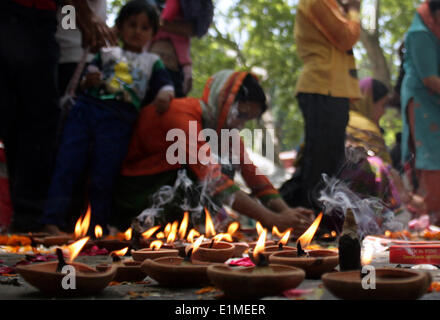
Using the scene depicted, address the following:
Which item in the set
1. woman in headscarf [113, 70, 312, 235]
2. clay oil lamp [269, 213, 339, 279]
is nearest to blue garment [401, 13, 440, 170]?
woman in headscarf [113, 70, 312, 235]

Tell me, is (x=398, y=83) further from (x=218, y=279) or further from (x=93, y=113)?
(x=218, y=279)

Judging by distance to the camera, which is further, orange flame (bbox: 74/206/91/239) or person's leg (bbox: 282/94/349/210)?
person's leg (bbox: 282/94/349/210)

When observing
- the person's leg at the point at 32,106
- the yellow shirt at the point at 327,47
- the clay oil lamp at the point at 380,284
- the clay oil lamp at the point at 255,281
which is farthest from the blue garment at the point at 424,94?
the clay oil lamp at the point at 255,281

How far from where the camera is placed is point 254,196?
4.74 metres

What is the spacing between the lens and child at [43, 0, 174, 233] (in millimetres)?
4266

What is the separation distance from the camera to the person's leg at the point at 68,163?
4.07 m

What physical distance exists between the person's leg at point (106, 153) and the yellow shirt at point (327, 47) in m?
1.69

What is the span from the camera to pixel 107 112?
439 cm

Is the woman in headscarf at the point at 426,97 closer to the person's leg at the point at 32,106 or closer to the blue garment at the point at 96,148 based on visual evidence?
the blue garment at the point at 96,148

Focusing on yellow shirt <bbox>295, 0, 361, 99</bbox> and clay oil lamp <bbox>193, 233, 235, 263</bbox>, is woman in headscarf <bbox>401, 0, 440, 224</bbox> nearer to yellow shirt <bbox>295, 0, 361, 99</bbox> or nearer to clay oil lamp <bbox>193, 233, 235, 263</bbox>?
yellow shirt <bbox>295, 0, 361, 99</bbox>

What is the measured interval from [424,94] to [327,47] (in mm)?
1298

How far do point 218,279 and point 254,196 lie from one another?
323 cm

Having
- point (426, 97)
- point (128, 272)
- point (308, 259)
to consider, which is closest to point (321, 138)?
point (426, 97)

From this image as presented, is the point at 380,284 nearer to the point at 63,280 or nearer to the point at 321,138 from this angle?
the point at 63,280
